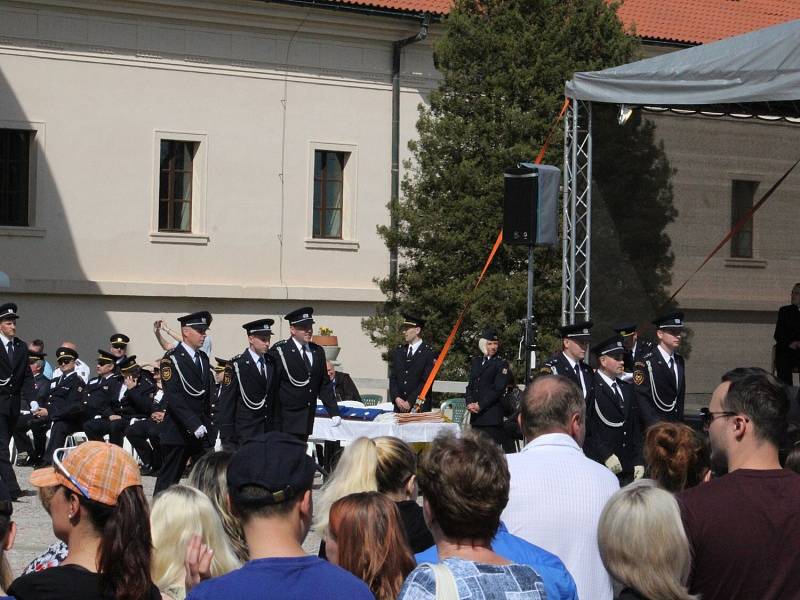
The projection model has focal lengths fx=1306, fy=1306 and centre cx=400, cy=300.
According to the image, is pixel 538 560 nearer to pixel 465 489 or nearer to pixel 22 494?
pixel 465 489

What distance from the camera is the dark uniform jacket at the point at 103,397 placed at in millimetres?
16516

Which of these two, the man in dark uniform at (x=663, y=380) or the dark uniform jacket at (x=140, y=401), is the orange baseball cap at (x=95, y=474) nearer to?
the man in dark uniform at (x=663, y=380)

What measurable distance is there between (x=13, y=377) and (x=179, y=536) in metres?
9.66

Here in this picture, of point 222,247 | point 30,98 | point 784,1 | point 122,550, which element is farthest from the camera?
point 784,1

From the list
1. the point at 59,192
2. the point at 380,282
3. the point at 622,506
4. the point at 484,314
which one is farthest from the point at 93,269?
the point at 622,506

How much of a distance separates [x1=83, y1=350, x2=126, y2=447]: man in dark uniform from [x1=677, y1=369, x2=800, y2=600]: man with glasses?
12971 millimetres

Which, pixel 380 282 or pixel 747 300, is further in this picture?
pixel 380 282

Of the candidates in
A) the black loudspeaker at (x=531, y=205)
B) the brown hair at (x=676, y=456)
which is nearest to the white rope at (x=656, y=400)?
the black loudspeaker at (x=531, y=205)

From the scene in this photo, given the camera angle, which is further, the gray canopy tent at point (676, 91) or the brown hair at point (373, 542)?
the gray canopy tent at point (676, 91)

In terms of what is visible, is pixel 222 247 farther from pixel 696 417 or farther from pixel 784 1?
pixel 784 1

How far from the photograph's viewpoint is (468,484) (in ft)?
11.4

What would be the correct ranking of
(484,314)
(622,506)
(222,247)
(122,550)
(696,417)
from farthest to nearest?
(222,247)
(484,314)
(696,417)
(622,506)
(122,550)

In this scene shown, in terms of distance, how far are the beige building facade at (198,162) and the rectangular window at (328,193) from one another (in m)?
0.03

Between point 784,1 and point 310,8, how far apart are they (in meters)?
14.0
